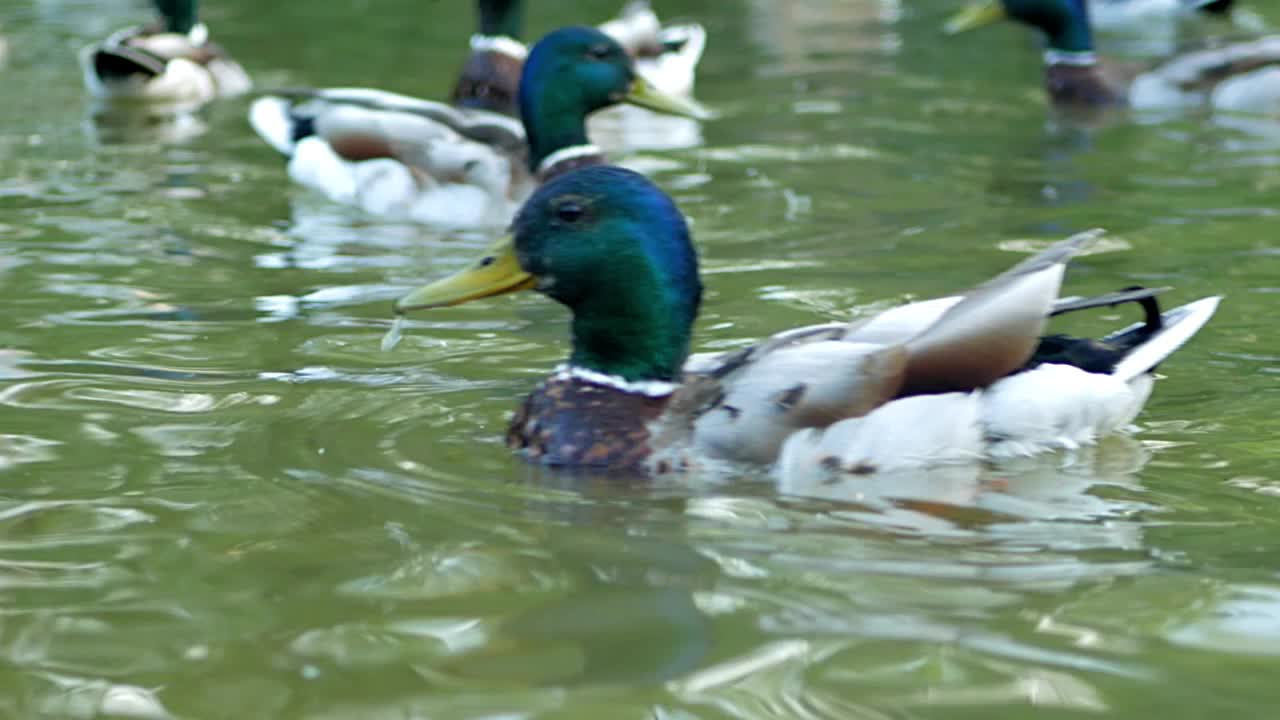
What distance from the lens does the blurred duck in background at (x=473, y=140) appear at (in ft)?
31.3

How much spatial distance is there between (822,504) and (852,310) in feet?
7.85

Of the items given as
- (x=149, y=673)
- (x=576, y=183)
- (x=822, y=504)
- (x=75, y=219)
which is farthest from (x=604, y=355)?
(x=75, y=219)

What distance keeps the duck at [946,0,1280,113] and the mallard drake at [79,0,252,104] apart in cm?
533

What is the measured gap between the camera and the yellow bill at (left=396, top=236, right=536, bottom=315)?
568 centimetres

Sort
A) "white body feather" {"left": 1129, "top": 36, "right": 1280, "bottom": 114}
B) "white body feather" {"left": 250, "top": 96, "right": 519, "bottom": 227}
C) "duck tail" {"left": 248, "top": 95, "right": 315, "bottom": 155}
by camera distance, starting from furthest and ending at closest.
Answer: "white body feather" {"left": 1129, "top": 36, "right": 1280, "bottom": 114}, "duck tail" {"left": 248, "top": 95, "right": 315, "bottom": 155}, "white body feather" {"left": 250, "top": 96, "right": 519, "bottom": 227}

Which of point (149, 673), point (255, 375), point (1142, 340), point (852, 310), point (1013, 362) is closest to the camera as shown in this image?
point (149, 673)

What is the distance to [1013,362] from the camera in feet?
17.5

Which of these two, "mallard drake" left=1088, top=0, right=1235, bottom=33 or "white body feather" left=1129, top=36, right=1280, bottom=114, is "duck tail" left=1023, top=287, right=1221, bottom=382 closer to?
"white body feather" left=1129, top=36, right=1280, bottom=114

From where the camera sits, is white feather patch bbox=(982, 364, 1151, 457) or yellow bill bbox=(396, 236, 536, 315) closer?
white feather patch bbox=(982, 364, 1151, 457)

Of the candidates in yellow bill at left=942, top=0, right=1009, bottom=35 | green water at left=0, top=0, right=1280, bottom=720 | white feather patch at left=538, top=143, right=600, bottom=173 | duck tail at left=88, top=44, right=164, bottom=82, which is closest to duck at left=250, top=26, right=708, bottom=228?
white feather patch at left=538, top=143, right=600, bottom=173

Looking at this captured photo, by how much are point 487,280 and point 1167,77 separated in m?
8.00

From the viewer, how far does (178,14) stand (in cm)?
1503

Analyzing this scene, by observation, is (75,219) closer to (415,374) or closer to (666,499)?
(415,374)

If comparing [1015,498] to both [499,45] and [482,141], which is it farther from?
[499,45]
